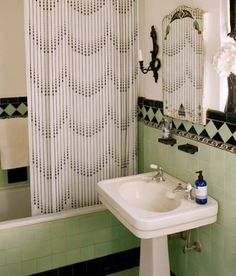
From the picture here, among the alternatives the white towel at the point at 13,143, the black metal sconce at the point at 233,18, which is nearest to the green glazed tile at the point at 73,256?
the white towel at the point at 13,143

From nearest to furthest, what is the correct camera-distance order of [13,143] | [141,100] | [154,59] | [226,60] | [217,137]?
[226,60]
[217,137]
[154,59]
[141,100]
[13,143]

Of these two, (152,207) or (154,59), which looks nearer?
(152,207)

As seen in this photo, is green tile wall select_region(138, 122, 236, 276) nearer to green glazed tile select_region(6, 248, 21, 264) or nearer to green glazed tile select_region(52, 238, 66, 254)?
green glazed tile select_region(52, 238, 66, 254)

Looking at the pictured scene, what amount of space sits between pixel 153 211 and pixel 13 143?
4.84ft

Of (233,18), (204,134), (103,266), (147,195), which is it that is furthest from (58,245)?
(233,18)

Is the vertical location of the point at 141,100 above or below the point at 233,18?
below

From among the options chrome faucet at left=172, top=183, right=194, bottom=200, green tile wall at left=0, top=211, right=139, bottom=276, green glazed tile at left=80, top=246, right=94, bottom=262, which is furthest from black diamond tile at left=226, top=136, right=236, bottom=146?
green glazed tile at left=80, top=246, right=94, bottom=262

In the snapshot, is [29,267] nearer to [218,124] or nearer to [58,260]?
[58,260]

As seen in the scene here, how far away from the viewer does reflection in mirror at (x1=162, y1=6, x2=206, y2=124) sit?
6.16ft

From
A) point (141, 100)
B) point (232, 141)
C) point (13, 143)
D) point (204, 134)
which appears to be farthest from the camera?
point (13, 143)

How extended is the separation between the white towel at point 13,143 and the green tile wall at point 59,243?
0.91 m

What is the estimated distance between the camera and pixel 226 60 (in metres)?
1.61

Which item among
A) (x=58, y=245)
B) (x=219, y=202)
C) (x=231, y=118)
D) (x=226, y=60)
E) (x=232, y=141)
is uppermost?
(x=226, y=60)

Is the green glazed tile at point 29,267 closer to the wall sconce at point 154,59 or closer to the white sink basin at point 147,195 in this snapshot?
the white sink basin at point 147,195
